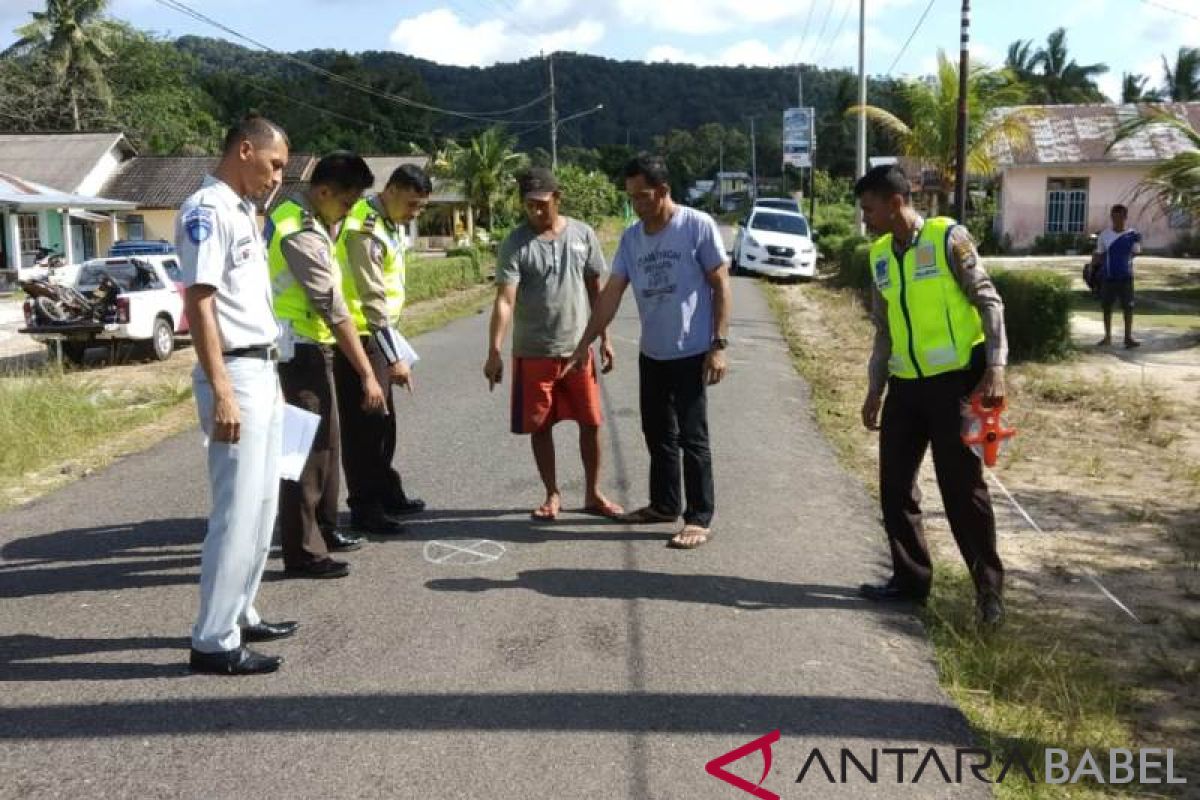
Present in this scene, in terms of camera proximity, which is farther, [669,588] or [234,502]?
[669,588]

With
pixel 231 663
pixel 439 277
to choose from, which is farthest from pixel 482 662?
A: pixel 439 277

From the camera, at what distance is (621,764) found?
335 cm

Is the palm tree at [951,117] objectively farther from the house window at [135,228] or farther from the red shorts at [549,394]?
the house window at [135,228]

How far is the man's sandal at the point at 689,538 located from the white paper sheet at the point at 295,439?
2.01 meters

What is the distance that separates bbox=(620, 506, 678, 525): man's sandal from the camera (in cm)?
599

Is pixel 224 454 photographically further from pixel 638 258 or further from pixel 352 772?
pixel 638 258

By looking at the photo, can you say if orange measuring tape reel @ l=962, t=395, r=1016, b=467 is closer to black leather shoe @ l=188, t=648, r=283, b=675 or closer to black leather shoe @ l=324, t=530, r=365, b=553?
black leather shoe @ l=188, t=648, r=283, b=675

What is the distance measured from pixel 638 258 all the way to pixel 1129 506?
11.7 feet

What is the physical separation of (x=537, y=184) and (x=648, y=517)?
→ 1.92m

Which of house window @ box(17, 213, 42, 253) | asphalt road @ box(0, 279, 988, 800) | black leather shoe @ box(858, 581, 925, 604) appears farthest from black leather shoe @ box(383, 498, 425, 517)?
house window @ box(17, 213, 42, 253)

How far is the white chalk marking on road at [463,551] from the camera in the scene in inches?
214

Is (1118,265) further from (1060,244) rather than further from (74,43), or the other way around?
(74,43)

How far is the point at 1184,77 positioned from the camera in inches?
2574

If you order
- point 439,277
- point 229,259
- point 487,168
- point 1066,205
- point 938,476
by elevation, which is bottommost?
point 938,476
